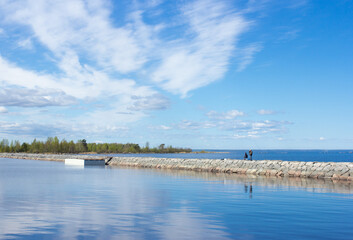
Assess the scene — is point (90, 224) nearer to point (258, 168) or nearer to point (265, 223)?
point (265, 223)

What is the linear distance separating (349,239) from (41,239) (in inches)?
339

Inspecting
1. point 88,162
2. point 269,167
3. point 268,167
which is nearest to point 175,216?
point 269,167

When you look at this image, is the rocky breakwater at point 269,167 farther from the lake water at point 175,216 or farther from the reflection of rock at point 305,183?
the lake water at point 175,216

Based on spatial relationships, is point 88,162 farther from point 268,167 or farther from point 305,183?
point 305,183

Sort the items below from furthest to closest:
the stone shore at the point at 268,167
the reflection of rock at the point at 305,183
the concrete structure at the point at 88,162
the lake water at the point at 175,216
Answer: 1. the concrete structure at the point at 88,162
2. the stone shore at the point at 268,167
3. the reflection of rock at the point at 305,183
4. the lake water at the point at 175,216

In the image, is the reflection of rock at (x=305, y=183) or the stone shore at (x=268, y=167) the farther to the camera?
the stone shore at (x=268, y=167)

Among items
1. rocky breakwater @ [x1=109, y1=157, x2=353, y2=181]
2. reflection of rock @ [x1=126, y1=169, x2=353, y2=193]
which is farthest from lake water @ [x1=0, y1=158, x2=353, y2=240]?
rocky breakwater @ [x1=109, y1=157, x2=353, y2=181]

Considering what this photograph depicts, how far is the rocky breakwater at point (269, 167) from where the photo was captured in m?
31.0

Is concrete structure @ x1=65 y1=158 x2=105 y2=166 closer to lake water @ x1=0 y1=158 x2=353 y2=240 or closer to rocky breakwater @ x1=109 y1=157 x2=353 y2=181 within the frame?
rocky breakwater @ x1=109 y1=157 x2=353 y2=181

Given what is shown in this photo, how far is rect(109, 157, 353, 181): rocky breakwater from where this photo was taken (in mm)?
31000

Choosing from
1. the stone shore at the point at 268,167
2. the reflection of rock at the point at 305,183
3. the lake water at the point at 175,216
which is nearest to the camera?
the lake water at the point at 175,216

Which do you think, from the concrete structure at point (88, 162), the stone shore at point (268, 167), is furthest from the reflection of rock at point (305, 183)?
the concrete structure at point (88, 162)

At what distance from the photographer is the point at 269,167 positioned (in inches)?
1444

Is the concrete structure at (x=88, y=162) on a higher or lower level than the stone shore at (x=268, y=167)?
lower
